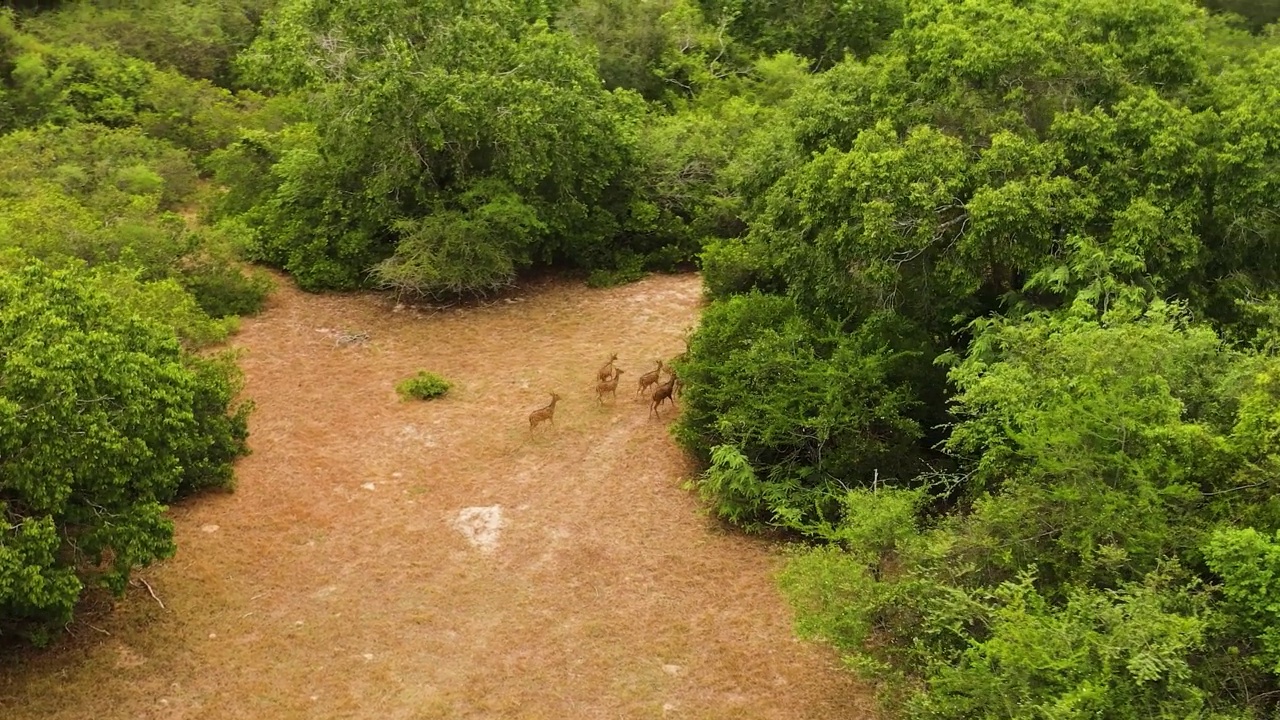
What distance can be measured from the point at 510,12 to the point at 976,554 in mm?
15174

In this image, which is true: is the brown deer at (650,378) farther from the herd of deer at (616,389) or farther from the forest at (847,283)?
the forest at (847,283)

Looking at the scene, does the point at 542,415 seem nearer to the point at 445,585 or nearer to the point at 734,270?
the point at 445,585

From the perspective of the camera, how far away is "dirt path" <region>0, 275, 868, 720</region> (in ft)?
29.4

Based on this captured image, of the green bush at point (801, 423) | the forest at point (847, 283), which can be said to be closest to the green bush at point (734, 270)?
the forest at point (847, 283)

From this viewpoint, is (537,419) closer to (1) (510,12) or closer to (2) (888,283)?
(2) (888,283)

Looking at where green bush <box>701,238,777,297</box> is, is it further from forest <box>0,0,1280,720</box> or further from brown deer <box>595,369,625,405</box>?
brown deer <box>595,369,625,405</box>

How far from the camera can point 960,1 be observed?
15125 mm

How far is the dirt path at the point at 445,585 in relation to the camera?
8.95 metres

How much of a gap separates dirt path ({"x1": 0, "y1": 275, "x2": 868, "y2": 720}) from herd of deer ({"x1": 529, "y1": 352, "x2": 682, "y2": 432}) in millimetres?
263

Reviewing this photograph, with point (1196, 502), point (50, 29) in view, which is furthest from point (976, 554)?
point (50, 29)

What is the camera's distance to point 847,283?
12.7 meters

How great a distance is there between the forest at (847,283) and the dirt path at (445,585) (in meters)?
0.68

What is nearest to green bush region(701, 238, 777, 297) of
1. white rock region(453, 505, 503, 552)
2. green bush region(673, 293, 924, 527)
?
green bush region(673, 293, 924, 527)

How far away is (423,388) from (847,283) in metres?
7.17
